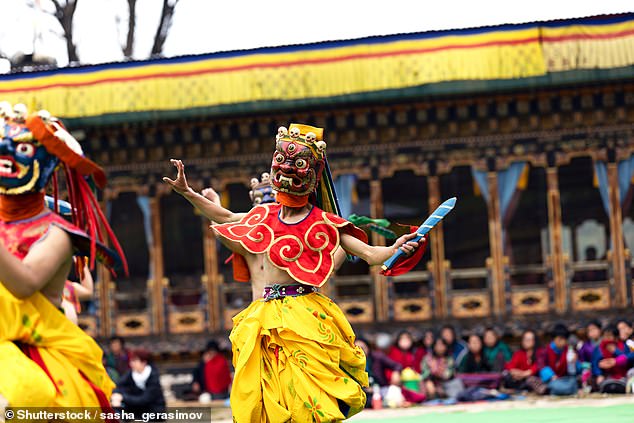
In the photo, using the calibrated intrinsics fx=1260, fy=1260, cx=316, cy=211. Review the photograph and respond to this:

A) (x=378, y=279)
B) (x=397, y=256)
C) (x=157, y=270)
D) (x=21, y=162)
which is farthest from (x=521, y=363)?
(x=21, y=162)

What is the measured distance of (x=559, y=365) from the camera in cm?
1359

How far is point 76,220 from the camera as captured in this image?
18.3 ft

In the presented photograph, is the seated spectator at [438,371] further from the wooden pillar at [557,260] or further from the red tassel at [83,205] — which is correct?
the red tassel at [83,205]

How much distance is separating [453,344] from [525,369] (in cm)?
88

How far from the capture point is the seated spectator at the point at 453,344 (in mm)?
14156

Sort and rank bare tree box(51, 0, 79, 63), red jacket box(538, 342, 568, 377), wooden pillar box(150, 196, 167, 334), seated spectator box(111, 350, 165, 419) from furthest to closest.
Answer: bare tree box(51, 0, 79, 63)
wooden pillar box(150, 196, 167, 334)
red jacket box(538, 342, 568, 377)
seated spectator box(111, 350, 165, 419)

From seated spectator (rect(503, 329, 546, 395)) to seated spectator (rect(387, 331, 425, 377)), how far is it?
3.29ft

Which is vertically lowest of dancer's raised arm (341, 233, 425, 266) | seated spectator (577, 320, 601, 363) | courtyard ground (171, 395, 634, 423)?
courtyard ground (171, 395, 634, 423)

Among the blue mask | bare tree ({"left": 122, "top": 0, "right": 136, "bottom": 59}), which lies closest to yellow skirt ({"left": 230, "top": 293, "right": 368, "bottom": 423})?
the blue mask

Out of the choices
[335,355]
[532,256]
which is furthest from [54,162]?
[532,256]

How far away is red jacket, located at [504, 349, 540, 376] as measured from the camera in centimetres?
1385

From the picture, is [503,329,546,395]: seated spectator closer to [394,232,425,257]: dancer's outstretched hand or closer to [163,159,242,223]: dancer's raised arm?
[163,159,242,223]: dancer's raised arm

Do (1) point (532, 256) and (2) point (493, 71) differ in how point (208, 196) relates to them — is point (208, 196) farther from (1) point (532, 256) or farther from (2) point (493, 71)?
(1) point (532, 256)

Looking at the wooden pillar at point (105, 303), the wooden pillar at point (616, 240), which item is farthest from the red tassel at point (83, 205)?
the wooden pillar at point (105, 303)
